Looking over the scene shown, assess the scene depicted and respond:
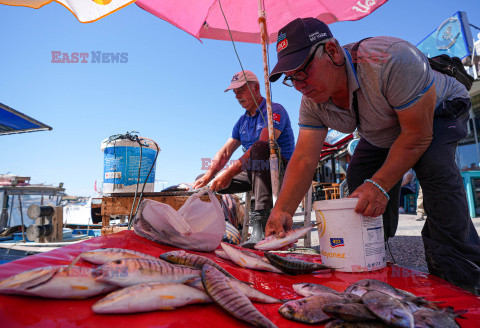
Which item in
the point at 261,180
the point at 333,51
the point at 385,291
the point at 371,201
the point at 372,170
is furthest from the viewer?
the point at 261,180

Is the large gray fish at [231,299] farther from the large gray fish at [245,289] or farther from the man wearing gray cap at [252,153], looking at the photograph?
the man wearing gray cap at [252,153]

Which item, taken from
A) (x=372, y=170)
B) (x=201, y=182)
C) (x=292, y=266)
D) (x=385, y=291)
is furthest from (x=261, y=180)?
(x=385, y=291)

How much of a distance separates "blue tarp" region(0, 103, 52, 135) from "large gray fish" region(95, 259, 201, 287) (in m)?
7.01

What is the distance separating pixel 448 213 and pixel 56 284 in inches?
88.2

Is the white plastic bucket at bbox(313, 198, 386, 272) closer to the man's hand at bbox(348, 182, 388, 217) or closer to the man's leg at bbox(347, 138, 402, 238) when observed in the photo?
the man's hand at bbox(348, 182, 388, 217)

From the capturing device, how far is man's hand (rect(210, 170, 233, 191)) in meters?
3.67

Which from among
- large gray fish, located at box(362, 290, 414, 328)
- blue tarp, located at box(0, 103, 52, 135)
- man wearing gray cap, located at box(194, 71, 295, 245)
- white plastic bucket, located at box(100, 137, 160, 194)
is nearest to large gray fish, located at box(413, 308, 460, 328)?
large gray fish, located at box(362, 290, 414, 328)


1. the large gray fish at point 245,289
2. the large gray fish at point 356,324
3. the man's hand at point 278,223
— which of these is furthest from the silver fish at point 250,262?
the large gray fish at point 356,324

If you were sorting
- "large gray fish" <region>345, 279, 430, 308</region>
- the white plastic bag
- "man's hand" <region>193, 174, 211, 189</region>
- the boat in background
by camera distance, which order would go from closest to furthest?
"large gray fish" <region>345, 279, 430, 308</region>
the white plastic bag
"man's hand" <region>193, 174, 211, 189</region>
the boat in background

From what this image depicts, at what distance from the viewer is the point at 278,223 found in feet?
6.82

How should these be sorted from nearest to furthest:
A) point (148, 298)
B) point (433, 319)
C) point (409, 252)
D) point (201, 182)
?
point (148, 298)
point (433, 319)
point (409, 252)
point (201, 182)

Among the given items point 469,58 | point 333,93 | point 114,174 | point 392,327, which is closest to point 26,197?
point 114,174

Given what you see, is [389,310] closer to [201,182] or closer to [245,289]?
[245,289]

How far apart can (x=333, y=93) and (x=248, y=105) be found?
2.33m
